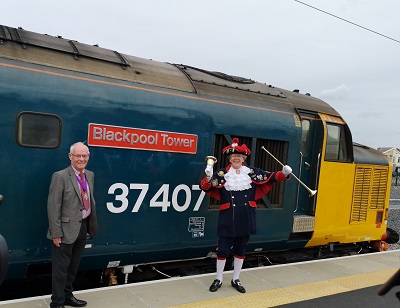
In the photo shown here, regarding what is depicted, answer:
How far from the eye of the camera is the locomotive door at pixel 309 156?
6094mm

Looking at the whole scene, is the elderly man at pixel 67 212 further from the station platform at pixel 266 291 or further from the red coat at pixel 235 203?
the red coat at pixel 235 203

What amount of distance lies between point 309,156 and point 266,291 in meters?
2.48

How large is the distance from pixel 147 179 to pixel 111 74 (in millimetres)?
1264

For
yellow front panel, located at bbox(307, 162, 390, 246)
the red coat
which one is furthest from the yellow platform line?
yellow front panel, located at bbox(307, 162, 390, 246)

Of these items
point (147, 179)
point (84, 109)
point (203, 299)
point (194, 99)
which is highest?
point (194, 99)

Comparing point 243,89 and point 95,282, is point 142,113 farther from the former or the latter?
point 95,282

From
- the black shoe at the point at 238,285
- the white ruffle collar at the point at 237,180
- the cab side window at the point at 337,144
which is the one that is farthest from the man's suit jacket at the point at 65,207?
the cab side window at the point at 337,144

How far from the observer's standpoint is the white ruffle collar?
451 centimetres

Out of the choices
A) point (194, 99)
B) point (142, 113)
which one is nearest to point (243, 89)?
point (194, 99)

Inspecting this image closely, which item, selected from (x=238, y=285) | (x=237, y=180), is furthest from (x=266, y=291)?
(x=237, y=180)

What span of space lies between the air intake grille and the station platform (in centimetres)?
118

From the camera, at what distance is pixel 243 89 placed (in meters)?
5.61

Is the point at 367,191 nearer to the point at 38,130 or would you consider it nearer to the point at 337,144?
the point at 337,144

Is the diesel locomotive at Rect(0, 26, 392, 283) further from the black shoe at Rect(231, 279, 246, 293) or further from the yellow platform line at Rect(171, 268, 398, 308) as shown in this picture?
the yellow platform line at Rect(171, 268, 398, 308)
